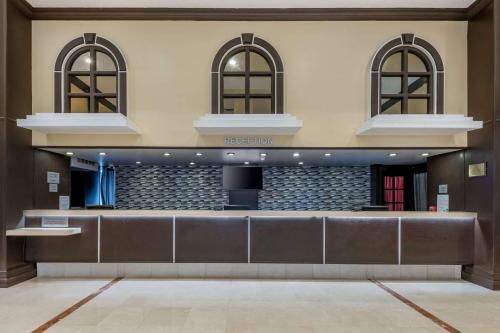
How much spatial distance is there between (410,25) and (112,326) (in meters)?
6.82

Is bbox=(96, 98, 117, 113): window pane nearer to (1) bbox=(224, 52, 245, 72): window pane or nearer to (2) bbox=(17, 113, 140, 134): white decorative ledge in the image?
(2) bbox=(17, 113, 140, 134): white decorative ledge

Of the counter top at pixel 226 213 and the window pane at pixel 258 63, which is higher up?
the window pane at pixel 258 63

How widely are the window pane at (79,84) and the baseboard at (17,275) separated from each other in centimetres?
326

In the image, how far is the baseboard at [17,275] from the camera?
223 inches

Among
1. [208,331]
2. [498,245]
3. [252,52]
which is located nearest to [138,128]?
[252,52]

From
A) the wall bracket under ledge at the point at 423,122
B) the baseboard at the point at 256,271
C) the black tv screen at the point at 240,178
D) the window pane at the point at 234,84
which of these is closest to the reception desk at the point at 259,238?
the baseboard at the point at 256,271

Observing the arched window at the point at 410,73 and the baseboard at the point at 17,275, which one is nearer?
the baseboard at the point at 17,275

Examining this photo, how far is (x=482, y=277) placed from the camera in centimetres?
587

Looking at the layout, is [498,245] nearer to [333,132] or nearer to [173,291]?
[333,132]

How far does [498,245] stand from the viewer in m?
5.70

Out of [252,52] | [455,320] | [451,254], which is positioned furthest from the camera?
[252,52]

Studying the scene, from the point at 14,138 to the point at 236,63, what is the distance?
4069 mm

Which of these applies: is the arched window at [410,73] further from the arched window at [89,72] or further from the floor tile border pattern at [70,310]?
the floor tile border pattern at [70,310]

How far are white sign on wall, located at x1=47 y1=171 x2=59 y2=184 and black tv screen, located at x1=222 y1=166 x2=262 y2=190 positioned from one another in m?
4.33
